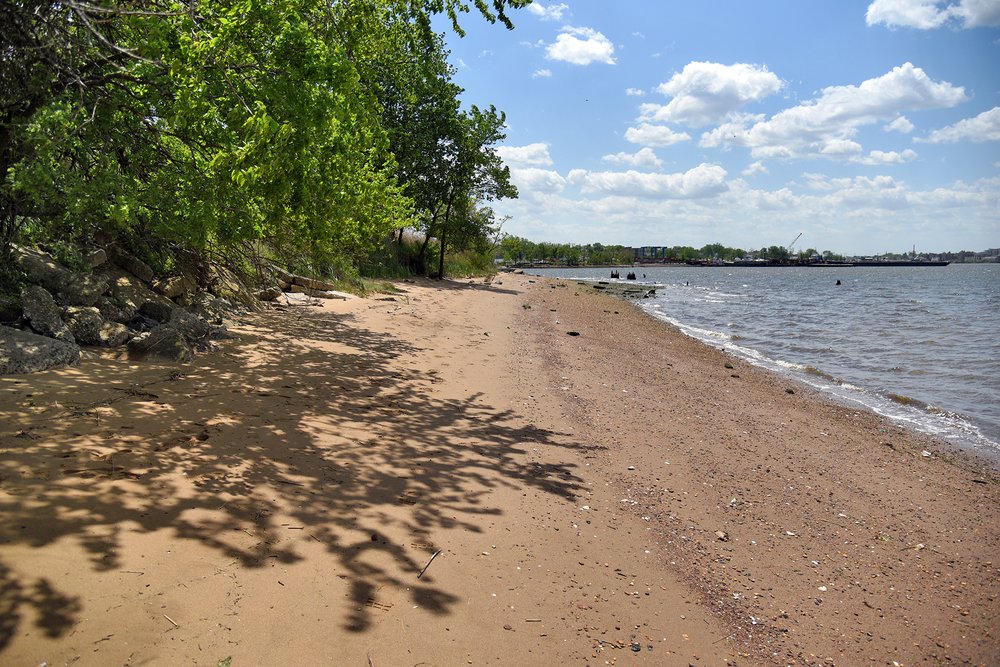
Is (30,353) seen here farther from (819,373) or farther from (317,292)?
(819,373)

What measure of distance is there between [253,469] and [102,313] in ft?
16.6

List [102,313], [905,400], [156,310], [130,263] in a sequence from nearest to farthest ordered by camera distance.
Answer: [102,313] < [156,310] < [130,263] < [905,400]

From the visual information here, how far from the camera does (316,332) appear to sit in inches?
448

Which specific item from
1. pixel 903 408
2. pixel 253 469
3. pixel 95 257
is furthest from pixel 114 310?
pixel 903 408

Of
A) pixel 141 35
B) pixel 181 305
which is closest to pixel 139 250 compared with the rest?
pixel 181 305

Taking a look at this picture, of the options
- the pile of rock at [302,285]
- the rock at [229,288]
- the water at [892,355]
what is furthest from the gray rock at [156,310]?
the water at [892,355]

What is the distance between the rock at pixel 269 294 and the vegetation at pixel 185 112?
359 centimetres

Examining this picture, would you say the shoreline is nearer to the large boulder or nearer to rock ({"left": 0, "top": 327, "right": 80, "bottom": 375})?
rock ({"left": 0, "top": 327, "right": 80, "bottom": 375})

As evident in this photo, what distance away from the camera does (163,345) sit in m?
7.57

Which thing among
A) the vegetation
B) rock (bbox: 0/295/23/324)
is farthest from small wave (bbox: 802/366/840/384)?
rock (bbox: 0/295/23/324)

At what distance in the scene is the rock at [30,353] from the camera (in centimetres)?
606

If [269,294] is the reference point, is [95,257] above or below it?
above

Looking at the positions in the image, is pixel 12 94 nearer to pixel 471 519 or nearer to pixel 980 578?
pixel 471 519

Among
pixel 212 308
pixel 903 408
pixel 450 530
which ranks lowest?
pixel 903 408
